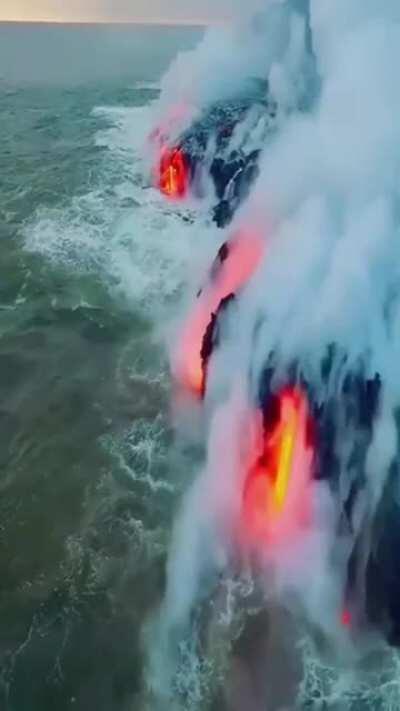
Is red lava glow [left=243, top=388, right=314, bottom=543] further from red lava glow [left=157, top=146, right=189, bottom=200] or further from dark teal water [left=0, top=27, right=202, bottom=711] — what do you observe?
red lava glow [left=157, top=146, right=189, bottom=200]

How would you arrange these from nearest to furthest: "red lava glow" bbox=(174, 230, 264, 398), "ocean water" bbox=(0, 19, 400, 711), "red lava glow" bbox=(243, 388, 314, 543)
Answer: "ocean water" bbox=(0, 19, 400, 711) < "red lava glow" bbox=(243, 388, 314, 543) < "red lava glow" bbox=(174, 230, 264, 398)

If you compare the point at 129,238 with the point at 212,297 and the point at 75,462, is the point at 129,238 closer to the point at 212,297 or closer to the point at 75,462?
the point at 212,297

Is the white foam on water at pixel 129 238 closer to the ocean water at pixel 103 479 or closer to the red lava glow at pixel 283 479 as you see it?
the ocean water at pixel 103 479

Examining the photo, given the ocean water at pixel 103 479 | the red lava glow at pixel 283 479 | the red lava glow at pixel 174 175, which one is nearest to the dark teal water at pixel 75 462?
the ocean water at pixel 103 479

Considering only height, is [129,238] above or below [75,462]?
above

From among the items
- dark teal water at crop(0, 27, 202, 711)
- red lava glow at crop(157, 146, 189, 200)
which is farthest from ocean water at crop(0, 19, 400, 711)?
red lava glow at crop(157, 146, 189, 200)

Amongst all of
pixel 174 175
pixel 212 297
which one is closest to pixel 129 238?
pixel 174 175
